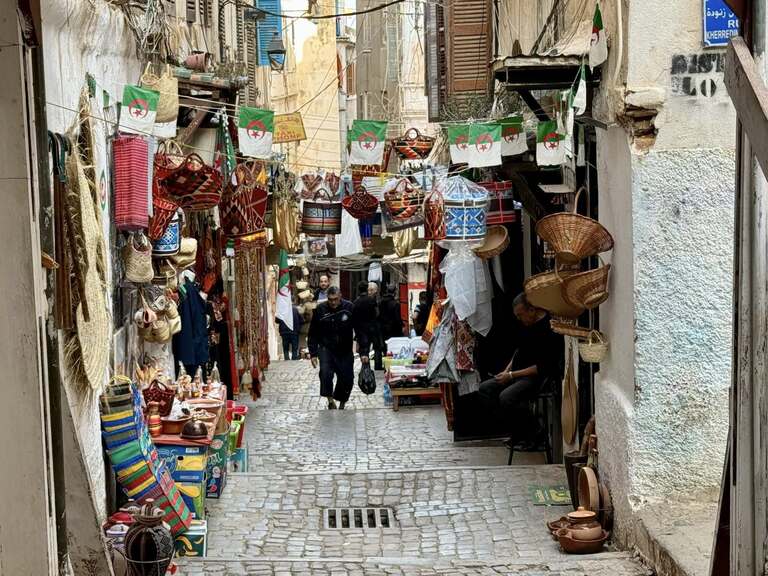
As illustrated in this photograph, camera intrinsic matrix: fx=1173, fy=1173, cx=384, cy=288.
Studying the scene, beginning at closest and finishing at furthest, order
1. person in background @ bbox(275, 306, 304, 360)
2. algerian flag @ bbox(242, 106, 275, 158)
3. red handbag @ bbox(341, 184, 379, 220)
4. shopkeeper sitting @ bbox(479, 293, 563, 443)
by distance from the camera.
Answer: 1. algerian flag @ bbox(242, 106, 275, 158)
2. shopkeeper sitting @ bbox(479, 293, 563, 443)
3. red handbag @ bbox(341, 184, 379, 220)
4. person in background @ bbox(275, 306, 304, 360)

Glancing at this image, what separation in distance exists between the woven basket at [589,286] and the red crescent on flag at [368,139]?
416cm

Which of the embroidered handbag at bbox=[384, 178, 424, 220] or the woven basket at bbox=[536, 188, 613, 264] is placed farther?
the embroidered handbag at bbox=[384, 178, 424, 220]

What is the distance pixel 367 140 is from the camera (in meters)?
12.1

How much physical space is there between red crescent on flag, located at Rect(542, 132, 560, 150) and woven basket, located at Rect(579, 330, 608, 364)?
2003 mm

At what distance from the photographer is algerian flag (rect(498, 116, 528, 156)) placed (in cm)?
1088

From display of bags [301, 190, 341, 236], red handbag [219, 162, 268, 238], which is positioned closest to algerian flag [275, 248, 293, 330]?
display of bags [301, 190, 341, 236]

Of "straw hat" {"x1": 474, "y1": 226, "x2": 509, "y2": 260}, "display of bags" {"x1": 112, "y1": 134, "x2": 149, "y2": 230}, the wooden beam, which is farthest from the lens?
"straw hat" {"x1": 474, "y1": 226, "x2": 509, "y2": 260}

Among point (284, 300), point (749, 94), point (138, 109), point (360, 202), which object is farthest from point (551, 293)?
point (284, 300)

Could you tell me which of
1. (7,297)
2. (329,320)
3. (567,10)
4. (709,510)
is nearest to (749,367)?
A: (7,297)

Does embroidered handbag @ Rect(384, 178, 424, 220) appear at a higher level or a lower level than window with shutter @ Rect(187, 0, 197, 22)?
lower

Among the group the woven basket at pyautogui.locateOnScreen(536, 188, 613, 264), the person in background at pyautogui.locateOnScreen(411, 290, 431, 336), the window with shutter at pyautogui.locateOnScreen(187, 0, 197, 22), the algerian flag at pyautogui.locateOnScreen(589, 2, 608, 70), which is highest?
the window with shutter at pyautogui.locateOnScreen(187, 0, 197, 22)

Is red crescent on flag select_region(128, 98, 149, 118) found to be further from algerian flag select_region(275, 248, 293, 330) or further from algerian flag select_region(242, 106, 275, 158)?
algerian flag select_region(275, 248, 293, 330)

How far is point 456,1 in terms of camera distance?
47.0 feet

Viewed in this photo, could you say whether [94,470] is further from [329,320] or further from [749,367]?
[329,320]
